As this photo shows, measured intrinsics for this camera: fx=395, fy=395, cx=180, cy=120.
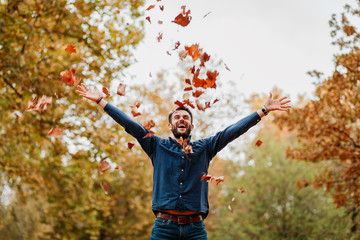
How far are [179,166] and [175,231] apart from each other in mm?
600

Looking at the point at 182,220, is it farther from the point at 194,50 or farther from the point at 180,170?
the point at 194,50

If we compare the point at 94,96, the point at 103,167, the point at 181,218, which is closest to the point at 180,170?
the point at 181,218

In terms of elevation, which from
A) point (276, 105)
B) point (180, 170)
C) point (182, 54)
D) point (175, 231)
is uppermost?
point (182, 54)

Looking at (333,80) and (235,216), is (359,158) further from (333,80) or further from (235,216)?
(235,216)

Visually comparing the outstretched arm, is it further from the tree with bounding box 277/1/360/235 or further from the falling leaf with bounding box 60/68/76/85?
the tree with bounding box 277/1/360/235

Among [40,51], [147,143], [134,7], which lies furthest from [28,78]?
[147,143]

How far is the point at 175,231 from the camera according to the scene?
349 cm

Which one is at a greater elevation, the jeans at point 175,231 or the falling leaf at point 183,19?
the falling leaf at point 183,19

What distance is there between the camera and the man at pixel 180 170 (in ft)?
11.6

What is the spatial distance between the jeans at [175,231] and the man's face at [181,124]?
34.1 inches

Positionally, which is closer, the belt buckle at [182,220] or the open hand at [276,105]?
the belt buckle at [182,220]

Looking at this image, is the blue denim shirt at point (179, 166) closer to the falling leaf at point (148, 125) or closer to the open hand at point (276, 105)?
the falling leaf at point (148, 125)

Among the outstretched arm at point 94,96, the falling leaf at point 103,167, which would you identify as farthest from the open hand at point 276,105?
the falling leaf at point 103,167

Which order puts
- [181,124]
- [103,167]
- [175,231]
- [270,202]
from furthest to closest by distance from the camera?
1. [270,202]
2. [103,167]
3. [181,124]
4. [175,231]
